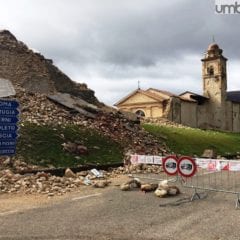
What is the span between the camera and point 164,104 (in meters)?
55.5

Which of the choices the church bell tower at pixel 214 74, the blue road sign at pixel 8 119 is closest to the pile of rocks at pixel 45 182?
the blue road sign at pixel 8 119

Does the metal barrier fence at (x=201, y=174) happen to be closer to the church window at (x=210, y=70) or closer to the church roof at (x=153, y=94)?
the church roof at (x=153, y=94)

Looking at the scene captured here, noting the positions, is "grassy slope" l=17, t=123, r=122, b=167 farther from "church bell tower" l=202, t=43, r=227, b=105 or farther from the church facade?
"church bell tower" l=202, t=43, r=227, b=105

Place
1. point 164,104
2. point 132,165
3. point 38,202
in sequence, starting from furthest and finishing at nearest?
point 164,104 < point 132,165 < point 38,202

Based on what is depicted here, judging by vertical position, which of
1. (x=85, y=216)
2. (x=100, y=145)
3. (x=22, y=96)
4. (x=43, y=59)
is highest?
(x=43, y=59)

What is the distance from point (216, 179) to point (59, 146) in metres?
6.93

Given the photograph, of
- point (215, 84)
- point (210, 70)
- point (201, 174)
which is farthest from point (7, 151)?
point (210, 70)

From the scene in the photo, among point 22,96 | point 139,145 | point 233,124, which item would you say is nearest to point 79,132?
point 139,145

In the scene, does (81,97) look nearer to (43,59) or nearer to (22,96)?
(43,59)

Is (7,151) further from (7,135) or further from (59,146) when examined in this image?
(59,146)

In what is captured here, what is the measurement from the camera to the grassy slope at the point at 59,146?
1788cm

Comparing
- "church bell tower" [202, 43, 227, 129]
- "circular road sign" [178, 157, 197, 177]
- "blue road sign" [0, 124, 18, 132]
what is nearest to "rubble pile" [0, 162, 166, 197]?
"circular road sign" [178, 157, 197, 177]

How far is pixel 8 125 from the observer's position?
49.0 feet

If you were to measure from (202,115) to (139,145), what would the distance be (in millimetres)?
40958
